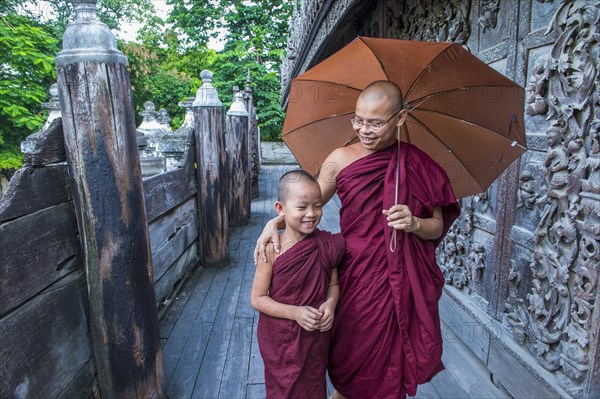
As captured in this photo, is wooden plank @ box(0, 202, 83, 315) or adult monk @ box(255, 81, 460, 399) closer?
wooden plank @ box(0, 202, 83, 315)

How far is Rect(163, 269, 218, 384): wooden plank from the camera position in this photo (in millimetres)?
2611

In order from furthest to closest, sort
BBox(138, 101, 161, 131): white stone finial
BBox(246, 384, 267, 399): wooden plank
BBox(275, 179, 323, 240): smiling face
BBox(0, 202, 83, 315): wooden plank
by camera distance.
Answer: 1. BBox(138, 101, 161, 131): white stone finial
2. BBox(246, 384, 267, 399): wooden plank
3. BBox(275, 179, 323, 240): smiling face
4. BBox(0, 202, 83, 315): wooden plank

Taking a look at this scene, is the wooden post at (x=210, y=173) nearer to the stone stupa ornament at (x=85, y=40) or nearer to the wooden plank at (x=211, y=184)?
the wooden plank at (x=211, y=184)

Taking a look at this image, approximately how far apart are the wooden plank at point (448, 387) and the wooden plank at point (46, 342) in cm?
189

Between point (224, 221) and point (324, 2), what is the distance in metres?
2.58

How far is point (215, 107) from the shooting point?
409cm

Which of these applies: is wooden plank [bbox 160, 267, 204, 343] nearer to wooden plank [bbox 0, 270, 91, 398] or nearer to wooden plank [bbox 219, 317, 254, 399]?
wooden plank [bbox 219, 317, 254, 399]

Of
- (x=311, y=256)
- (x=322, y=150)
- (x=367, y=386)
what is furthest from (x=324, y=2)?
(x=367, y=386)

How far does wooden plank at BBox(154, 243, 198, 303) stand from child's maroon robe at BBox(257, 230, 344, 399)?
166cm

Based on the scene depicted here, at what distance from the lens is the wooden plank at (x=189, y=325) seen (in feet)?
8.57

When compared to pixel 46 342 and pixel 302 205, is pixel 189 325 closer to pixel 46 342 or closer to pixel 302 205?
pixel 46 342

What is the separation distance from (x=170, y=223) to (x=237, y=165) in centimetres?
280

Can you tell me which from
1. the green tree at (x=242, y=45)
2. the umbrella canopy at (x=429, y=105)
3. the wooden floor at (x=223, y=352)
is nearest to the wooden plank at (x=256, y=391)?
the wooden floor at (x=223, y=352)

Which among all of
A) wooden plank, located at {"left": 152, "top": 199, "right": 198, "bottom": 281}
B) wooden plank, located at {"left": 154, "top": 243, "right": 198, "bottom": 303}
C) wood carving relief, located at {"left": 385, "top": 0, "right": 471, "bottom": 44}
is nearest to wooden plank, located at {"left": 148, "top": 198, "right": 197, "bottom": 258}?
wooden plank, located at {"left": 152, "top": 199, "right": 198, "bottom": 281}
